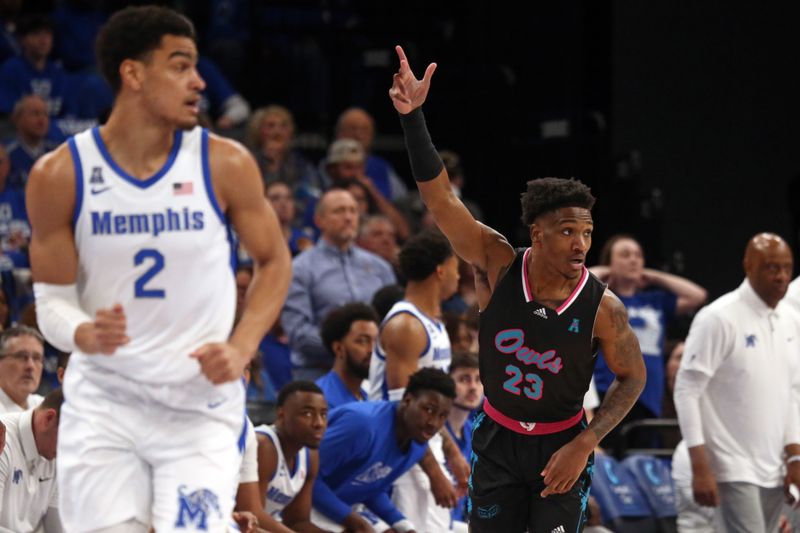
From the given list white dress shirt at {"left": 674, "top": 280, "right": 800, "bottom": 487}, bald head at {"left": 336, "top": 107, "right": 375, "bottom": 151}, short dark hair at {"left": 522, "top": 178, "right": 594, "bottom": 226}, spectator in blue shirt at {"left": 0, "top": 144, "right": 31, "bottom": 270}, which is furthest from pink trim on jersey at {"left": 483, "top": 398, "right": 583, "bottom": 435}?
bald head at {"left": 336, "top": 107, "right": 375, "bottom": 151}

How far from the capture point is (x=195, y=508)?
411cm

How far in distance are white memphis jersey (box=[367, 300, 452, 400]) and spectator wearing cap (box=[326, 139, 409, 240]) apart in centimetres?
316

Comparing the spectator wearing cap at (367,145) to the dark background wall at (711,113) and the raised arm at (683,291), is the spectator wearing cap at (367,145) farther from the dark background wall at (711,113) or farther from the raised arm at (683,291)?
the dark background wall at (711,113)

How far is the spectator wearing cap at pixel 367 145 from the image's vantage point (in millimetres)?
11781

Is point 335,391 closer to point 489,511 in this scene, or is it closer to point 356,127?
point 489,511

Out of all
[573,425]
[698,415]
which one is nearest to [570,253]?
[573,425]

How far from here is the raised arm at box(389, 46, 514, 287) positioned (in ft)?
18.3

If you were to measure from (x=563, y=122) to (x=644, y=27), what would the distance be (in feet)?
5.25

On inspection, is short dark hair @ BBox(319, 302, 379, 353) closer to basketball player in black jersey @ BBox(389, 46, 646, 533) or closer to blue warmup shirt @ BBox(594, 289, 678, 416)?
blue warmup shirt @ BBox(594, 289, 678, 416)

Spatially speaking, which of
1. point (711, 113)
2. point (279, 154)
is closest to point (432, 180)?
point (279, 154)

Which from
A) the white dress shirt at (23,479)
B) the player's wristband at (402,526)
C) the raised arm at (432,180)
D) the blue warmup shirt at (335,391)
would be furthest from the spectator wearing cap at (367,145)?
the raised arm at (432,180)

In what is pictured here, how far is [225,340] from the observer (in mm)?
4285

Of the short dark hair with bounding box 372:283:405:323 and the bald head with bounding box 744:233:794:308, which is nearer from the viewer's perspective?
the bald head with bounding box 744:233:794:308

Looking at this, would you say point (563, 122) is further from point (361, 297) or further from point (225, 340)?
point (225, 340)
